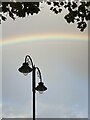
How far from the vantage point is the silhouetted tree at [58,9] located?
2750mm

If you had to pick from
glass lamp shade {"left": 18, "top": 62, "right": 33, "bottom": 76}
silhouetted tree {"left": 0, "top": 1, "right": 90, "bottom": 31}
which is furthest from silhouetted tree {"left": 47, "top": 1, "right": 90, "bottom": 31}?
glass lamp shade {"left": 18, "top": 62, "right": 33, "bottom": 76}

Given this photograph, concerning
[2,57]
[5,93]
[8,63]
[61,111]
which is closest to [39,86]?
[2,57]

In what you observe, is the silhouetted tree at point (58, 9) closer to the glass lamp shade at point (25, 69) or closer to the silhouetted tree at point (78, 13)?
the silhouetted tree at point (78, 13)

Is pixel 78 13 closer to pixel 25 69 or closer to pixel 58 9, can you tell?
pixel 58 9

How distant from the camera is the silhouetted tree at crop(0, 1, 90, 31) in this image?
2.75m

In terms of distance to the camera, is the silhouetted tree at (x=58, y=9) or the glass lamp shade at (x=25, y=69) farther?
the glass lamp shade at (x=25, y=69)

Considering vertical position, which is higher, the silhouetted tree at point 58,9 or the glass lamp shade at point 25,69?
the silhouetted tree at point 58,9

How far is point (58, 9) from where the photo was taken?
120 inches

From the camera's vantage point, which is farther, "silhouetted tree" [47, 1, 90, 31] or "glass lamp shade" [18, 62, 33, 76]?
"glass lamp shade" [18, 62, 33, 76]

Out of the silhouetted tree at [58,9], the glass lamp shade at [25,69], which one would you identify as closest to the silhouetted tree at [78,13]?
the silhouetted tree at [58,9]

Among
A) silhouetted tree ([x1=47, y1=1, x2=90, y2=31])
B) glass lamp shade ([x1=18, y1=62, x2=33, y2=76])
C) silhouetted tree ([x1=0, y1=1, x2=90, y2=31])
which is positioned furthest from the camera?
glass lamp shade ([x1=18, y1=62, x2=33, y2=76])

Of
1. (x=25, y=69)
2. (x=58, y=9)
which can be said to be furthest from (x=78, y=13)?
(x=25, y=69)

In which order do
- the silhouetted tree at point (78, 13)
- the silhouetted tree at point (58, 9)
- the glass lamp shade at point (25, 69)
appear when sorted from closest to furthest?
the silhouetted tree at point (58, 9), the silhouetted tree at point (78, 13), the glass lamp shade at point (25, 69)

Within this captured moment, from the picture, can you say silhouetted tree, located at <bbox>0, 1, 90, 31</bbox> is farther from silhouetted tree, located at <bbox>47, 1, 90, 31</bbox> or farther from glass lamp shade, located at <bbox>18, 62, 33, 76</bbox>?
glass lamp shade, located at <bbox>18, 62, 33, 76</bbox>
